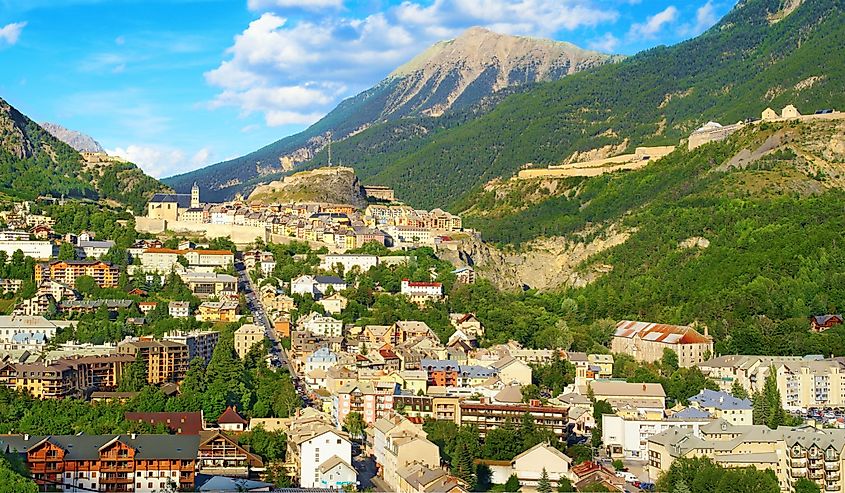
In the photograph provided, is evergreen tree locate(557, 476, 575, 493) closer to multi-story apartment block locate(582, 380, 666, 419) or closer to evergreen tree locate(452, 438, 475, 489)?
evergreen tree locate(452, 438, 475, 489)

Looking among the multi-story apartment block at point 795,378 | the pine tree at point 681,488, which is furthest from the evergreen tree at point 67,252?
the pine tree at point 681,488

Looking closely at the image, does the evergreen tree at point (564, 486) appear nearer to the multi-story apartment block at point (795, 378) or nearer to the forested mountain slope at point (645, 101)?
the multi-story apartment block at point (795, 378)

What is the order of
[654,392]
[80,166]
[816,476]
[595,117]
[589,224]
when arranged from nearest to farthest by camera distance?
[816,476] < [654,392] < [589,224] < [80,166] < [595,117]

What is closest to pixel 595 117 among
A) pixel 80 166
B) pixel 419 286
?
pixel 80 166

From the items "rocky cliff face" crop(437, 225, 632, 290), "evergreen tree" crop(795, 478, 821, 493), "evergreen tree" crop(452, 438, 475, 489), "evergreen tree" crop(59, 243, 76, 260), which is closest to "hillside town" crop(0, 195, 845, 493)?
"evergreen tree" crop(452, 438, 475, 489)

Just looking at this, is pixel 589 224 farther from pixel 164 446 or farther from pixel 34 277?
pixel 164 446
